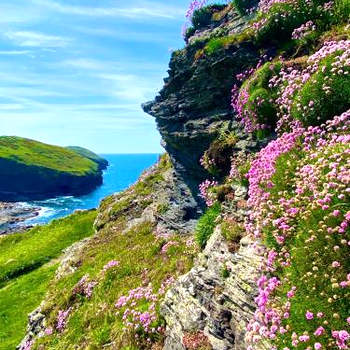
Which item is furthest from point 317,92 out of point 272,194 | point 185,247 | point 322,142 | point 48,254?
point 48,254

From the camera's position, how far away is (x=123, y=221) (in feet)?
106

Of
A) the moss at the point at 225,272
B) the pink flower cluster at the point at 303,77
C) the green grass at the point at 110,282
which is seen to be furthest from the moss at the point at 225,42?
the moss at the point at 225,272

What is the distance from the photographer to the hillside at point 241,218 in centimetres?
818

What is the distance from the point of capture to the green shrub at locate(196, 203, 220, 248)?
647 inches

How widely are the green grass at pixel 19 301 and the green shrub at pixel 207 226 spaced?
571 inches

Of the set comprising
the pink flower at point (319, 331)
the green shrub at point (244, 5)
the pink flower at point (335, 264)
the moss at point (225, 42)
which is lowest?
the pink flower at point (319, 331)

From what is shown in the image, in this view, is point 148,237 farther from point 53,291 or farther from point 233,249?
point 233,249

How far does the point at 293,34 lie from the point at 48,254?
103 feet

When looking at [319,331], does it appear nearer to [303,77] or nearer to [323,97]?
[323,97]

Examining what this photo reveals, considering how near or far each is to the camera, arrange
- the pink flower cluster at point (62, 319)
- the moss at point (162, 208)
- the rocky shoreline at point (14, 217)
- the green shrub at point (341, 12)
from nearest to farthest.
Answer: the green shrub at point (341, 12) < the pink flower cluster at point (62, 319) < the moss at point (162, 208) < the rocky shoreline at point (14, 217)

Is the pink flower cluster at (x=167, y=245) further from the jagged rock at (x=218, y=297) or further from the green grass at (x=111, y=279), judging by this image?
the jagged rock at (x=218, y=297)

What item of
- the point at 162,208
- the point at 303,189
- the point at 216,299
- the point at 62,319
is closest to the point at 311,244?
the point at 303,189

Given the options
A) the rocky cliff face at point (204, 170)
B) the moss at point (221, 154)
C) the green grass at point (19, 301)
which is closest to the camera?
the rocky cliff face at point (204, 170)

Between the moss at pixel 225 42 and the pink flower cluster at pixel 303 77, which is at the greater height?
the moss at pixel 225 42
